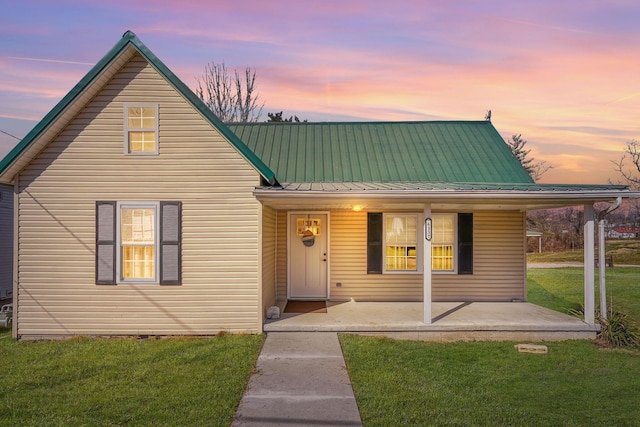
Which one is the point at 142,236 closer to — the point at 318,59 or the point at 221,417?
the point at 221,417

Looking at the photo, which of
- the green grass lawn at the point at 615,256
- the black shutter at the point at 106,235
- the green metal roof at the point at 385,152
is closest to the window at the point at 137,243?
the black shutter at the point at 106,235

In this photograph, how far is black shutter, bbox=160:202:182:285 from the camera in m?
7.90

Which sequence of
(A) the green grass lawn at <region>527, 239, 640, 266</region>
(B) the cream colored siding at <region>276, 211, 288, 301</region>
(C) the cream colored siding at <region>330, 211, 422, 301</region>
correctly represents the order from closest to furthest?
(C) the cream colored siding at <region>330, 211, 422, 301</region>, (B) the cream colored siding at <region>276, 211, 288, 301</region>, (A) the green grass lawn at <region>527, 239, 640, 266</region>

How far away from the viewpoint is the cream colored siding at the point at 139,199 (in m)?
7.91

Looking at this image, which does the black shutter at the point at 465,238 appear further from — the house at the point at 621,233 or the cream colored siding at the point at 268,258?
the house at the point at 621,233

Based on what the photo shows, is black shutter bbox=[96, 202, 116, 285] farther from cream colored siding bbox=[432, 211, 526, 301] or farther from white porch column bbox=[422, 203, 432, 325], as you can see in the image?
cream colored siding bbox=[432, 211, 526, 301]

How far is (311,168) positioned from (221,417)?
7.32 m

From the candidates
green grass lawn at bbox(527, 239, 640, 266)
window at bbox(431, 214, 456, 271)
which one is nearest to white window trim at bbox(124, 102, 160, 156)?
window at bbox(431, 214, 456, 271)

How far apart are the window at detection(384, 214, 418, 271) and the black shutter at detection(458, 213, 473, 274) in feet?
3.57

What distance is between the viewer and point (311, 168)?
1090cm

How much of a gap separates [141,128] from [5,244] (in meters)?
12.7

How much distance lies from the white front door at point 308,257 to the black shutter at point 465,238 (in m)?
3.36

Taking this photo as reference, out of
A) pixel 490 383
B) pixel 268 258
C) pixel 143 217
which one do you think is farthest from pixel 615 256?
pixel 143 217

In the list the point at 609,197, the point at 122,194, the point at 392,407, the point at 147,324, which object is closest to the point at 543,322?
the point at 609,197
